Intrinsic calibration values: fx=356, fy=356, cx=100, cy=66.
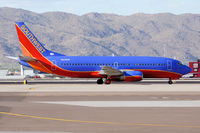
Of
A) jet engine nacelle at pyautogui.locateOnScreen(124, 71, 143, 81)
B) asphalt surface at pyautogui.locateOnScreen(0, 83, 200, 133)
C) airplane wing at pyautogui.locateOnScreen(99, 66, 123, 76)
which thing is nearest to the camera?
asphalt surface at pyautogui.locateOnScreen(0, 83, 200, 133)

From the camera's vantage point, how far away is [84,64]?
52.6 metres

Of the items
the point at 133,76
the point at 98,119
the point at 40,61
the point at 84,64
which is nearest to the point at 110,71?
the point at 133,76

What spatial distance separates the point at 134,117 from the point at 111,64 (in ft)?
112

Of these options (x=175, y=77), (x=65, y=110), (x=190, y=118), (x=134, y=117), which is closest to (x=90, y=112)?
(x=65, y=110)

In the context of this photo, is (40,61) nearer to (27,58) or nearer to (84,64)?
A: (27,58)

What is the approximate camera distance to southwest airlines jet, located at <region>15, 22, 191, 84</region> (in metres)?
51.5

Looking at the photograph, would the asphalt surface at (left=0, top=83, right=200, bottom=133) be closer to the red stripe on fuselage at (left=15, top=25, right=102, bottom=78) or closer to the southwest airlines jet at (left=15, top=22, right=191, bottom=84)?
the southwest airlines jet at (left=15, top=22, right=191, bottom=84)

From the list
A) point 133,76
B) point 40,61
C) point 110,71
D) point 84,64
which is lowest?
point 133,76

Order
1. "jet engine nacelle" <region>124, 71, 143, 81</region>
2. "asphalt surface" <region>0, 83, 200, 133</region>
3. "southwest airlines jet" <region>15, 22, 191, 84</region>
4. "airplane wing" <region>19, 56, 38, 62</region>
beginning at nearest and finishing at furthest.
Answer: "asphalt surface" <region>0, 83, 200, 133</region>, "jet engine nacelle" <region>124, 71, 143, 81</region>, "airplane wing" <region>19, 56, 38, 62</region>, "southwest airlines jet" <region>15, 22, 191, 84</region>

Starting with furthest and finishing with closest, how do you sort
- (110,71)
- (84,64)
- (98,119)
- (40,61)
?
(84,64) → (40,61) → (110,71) → (98,119)

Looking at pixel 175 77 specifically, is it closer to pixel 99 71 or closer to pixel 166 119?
pixel 99 71

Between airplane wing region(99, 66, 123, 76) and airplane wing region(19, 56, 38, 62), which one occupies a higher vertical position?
airplane wing region(19, 56, 38, 62)

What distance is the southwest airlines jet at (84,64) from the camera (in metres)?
51.5

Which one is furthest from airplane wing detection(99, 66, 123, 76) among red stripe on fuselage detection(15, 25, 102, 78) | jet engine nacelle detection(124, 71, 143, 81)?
red stripe on fuselage detection(15, 25, 102, 78)
